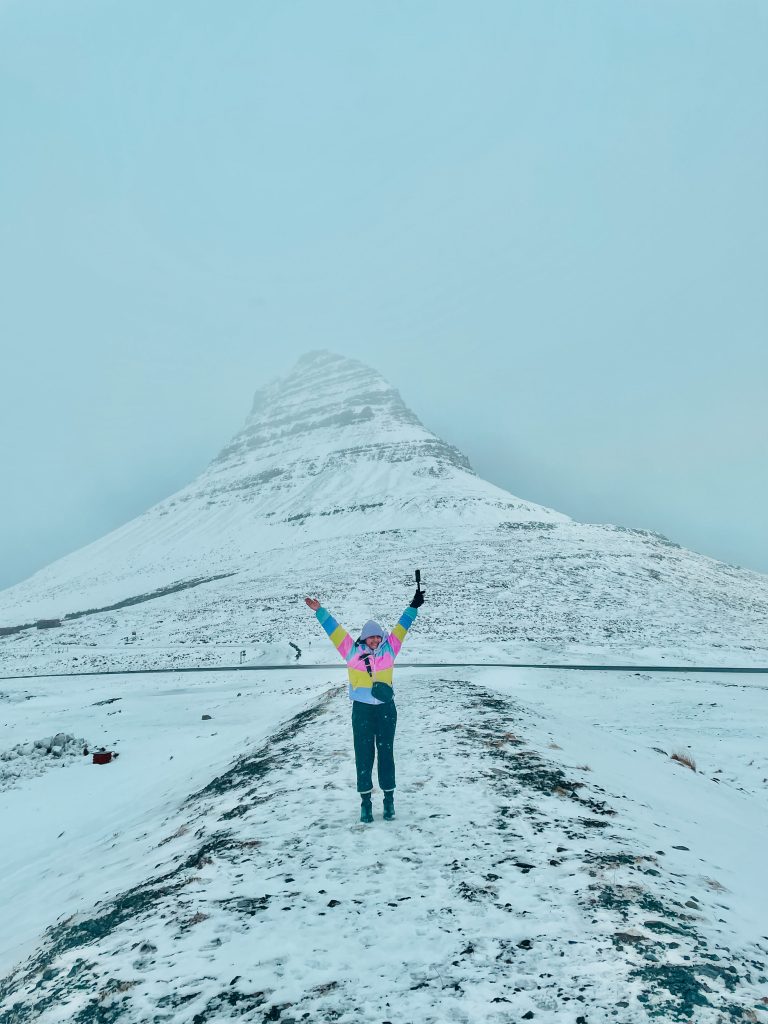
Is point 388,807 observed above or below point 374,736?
below

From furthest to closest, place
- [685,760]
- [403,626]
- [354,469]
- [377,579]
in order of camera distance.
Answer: [354,469] → [377,579] → [685,760] → [403,626]

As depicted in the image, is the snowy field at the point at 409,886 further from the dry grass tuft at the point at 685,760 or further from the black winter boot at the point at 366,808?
the dry grass tuft at the point at 685,760

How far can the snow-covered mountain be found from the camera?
38.0 m

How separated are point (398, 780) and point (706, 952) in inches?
191

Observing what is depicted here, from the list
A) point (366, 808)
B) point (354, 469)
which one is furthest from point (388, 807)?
point (354, 469)

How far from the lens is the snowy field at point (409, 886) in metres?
3.82

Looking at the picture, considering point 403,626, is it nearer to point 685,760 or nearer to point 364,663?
point 364,663

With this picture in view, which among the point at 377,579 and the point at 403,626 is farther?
the point at 377,579

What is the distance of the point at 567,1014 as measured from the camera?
3.47 m

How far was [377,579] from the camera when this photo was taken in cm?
5738

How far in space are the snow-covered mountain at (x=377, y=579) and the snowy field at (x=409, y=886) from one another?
22.5 m

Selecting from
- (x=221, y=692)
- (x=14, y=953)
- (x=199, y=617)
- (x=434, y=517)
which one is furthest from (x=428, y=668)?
(x=434, y=517)

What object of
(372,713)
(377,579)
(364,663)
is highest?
(377,579)

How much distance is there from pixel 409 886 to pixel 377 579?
171 feet
